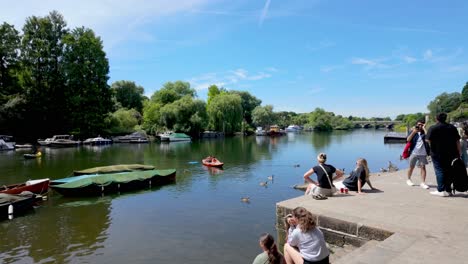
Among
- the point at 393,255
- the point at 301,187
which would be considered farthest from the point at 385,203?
the point at 301,187

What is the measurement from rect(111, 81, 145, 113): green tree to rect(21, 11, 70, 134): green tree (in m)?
34.2

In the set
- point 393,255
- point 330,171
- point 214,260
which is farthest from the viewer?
point 214,260

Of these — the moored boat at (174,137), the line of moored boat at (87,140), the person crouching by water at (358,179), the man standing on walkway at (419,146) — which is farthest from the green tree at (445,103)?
the person crouching by water at (358,179)

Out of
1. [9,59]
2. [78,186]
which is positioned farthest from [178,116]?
[78,186]

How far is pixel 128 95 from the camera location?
104 m

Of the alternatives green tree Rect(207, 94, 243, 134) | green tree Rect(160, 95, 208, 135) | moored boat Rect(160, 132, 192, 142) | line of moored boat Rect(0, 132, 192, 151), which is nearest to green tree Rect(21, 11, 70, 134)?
line of moored boat Rect(0, 132, 192, 151)

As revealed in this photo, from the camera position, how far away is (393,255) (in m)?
5.25

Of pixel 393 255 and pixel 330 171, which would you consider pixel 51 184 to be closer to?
pixel 330 171

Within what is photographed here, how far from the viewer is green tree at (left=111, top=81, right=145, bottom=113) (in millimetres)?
102475

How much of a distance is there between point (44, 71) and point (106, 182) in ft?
181

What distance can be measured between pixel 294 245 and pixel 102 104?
237 feet

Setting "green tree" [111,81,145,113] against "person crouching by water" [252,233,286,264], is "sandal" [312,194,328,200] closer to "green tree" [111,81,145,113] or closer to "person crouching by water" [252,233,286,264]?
"person crouching by water" [252,233,286,264]

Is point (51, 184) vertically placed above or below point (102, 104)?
below

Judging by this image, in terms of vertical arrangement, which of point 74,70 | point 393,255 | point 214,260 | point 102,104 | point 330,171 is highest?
point 74,70
